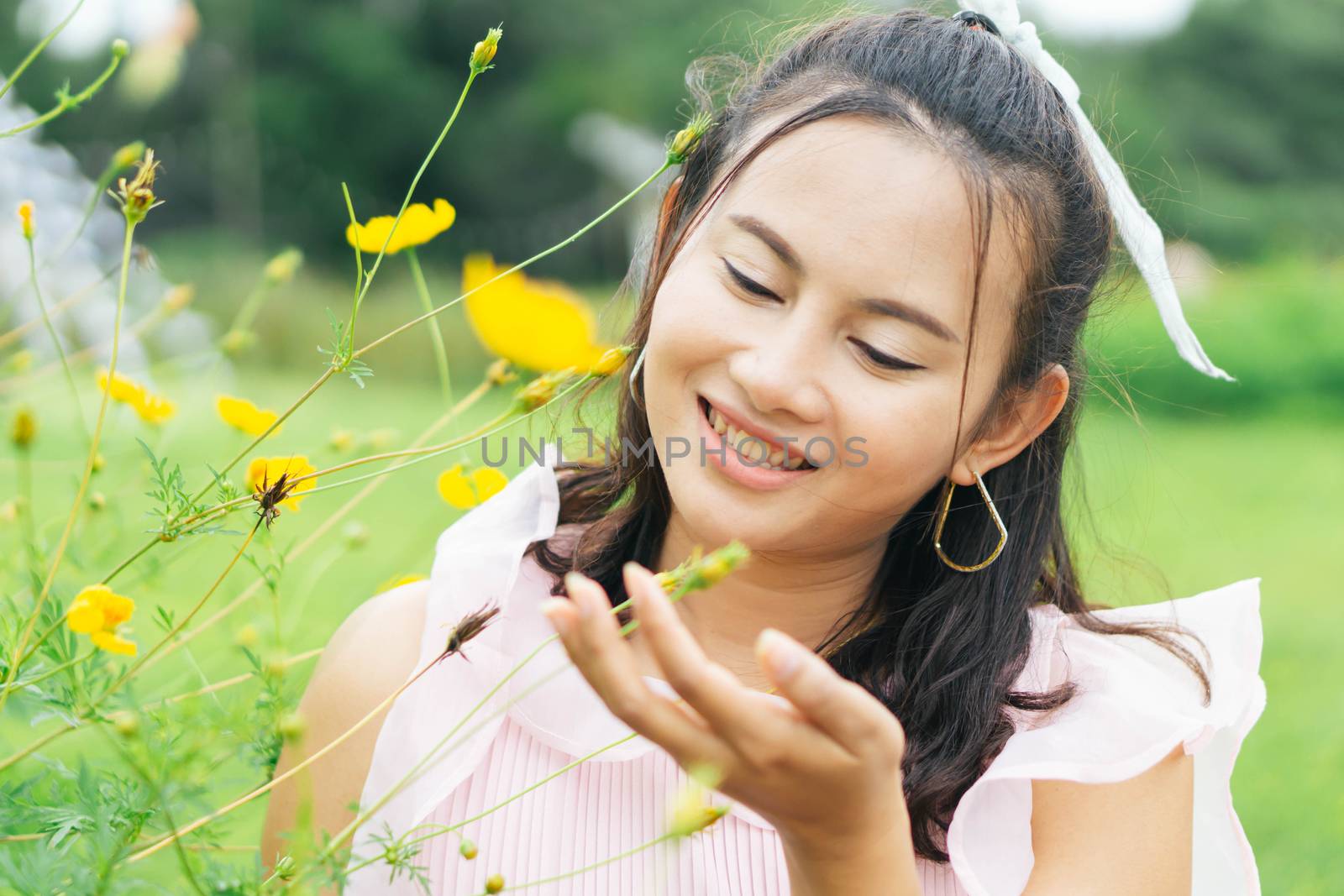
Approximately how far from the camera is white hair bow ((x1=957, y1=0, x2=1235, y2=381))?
117 cm

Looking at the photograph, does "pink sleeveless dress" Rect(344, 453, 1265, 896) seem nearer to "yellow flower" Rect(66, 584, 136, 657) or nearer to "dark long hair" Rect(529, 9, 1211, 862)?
"dark long hair" Rect(529, 9, 1211, 862)

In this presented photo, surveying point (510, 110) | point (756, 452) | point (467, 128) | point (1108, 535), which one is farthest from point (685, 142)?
point (510, 110)

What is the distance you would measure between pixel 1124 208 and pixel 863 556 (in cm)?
40

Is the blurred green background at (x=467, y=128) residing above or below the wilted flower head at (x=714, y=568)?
below

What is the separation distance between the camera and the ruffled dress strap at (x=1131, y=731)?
3.37 feet

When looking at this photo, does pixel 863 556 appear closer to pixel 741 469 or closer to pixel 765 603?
pixel 765 603

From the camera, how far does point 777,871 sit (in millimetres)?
1077

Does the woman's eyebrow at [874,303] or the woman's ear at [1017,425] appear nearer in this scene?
the woman's eyebrow at [874,303]

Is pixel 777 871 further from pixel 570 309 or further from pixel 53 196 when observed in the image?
pixel 53 196

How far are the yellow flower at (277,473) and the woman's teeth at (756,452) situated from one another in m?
0.32

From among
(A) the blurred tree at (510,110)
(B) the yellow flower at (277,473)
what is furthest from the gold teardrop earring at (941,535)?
(A) the blurred tree at (510,110)

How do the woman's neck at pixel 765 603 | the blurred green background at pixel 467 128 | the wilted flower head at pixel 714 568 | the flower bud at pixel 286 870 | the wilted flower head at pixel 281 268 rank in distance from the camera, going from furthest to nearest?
the blurred green background at pixel 467 128
the woman's neck at pixel 765 603
the wilted flower head at pixel 281 268
the flower bud at pixel 286 870
the wilted flower head at pixel 714 568

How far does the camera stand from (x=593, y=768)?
1114 millimetres

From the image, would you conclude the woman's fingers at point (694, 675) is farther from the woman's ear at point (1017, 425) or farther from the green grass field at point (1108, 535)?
the woman's ear at point (1017, 425)
